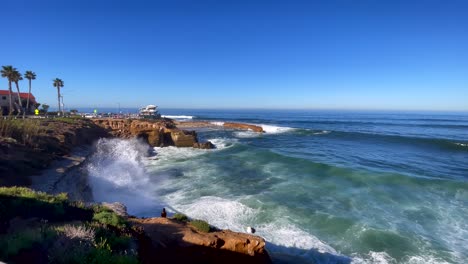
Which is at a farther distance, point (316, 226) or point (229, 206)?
point (229, 206)

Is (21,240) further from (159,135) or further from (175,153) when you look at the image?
(159,135)

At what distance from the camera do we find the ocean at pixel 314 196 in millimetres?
11719

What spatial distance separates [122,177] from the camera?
22.0m

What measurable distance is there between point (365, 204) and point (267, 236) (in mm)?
7175

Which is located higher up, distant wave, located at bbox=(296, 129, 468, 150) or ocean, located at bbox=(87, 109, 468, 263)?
distant wave, located at bbox=(296, 129, 468, 150)

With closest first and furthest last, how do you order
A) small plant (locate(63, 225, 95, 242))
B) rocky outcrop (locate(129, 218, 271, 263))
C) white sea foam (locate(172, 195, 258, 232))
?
1. small plant (locate(63, 225, 95, 242))
2. rocky outcrop (locate(129, 218, 271, 263))
3. white sea foam (locate(172, 195, 258, 232))

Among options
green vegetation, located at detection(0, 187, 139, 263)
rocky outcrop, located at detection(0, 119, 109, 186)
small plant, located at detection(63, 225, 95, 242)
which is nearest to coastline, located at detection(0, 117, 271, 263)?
rocky outcrop, located at detection(0, 119, 109, 186)

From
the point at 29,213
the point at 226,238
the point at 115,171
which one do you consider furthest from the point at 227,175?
the point at 29,213

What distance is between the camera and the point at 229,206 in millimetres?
15352

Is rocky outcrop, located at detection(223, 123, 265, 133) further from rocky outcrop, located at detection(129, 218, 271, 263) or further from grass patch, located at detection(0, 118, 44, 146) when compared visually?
rocky outcrop, located at detection(129, 218, 271, 263)

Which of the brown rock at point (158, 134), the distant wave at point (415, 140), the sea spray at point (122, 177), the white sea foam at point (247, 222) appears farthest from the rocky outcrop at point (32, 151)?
the distant wave at point (415, 140)

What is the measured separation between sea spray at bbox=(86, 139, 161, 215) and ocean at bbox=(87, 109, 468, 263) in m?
0.07

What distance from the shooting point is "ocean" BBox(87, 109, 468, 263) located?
38.4ft

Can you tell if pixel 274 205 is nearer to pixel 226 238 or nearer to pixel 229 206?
pixel 229 206
